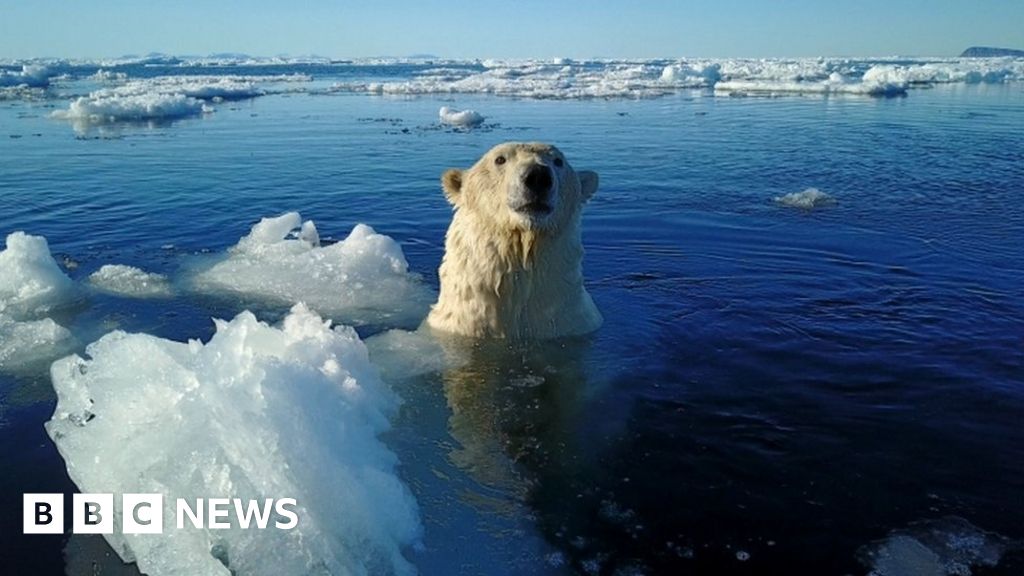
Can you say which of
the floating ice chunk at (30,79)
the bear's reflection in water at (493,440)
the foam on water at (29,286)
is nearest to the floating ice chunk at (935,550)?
the bear's reflection in water at (493,440)

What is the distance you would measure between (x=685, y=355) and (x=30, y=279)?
5279mm

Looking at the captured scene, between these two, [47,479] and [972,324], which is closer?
[47,479]

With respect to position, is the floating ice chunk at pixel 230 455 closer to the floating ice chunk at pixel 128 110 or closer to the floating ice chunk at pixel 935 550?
the floating ice chunk at pixel 935 550

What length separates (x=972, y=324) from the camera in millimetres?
6023

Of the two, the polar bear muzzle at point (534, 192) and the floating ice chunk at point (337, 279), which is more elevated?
the polar bear muzzle at point (534, 192)

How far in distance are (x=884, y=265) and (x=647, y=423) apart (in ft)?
14.9

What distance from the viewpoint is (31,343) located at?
5488mm

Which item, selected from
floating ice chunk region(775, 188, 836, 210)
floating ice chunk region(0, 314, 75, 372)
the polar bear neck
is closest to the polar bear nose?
the polar bear neck

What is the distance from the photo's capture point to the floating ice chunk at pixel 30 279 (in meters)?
6.44

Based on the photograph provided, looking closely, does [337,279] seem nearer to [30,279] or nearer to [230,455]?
[30,279]

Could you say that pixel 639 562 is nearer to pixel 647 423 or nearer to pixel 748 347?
pixel 647 423

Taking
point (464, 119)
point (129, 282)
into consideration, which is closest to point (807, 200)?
point (129, 282)

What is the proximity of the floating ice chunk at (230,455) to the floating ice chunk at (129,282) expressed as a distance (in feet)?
10.8

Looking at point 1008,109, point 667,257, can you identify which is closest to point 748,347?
point 667,257
